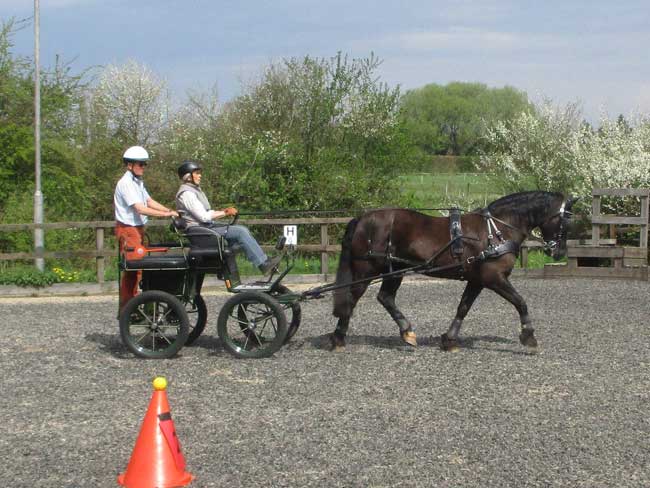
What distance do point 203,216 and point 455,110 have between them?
220 ft

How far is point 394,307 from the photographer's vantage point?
9352mm

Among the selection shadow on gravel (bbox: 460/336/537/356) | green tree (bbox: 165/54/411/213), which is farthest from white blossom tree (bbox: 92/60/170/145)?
shadow on gravel (bbox: 460/336/537/356)

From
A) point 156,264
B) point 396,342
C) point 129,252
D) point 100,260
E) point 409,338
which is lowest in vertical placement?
point 396,342

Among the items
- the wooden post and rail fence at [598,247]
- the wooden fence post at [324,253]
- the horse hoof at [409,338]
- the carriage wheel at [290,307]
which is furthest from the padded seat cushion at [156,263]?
the wooden fence post at [324,253]

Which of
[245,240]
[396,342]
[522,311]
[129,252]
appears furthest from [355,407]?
[129,252]

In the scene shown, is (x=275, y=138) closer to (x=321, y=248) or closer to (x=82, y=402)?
(x=321, y=248)

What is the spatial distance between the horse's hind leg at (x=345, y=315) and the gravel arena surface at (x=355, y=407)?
0.44 feet

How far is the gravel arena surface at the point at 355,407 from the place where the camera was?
536 cm

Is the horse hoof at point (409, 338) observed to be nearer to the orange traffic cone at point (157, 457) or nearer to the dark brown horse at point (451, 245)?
the dark brown horse at point (451, 245)

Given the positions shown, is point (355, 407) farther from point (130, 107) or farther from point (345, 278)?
point (130, 107)

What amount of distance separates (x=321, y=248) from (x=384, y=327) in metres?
5.53

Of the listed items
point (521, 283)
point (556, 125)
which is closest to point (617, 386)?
point (521, 283)

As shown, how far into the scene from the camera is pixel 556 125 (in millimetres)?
27234

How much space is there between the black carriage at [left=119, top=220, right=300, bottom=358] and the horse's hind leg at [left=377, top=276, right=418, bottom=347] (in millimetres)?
982
